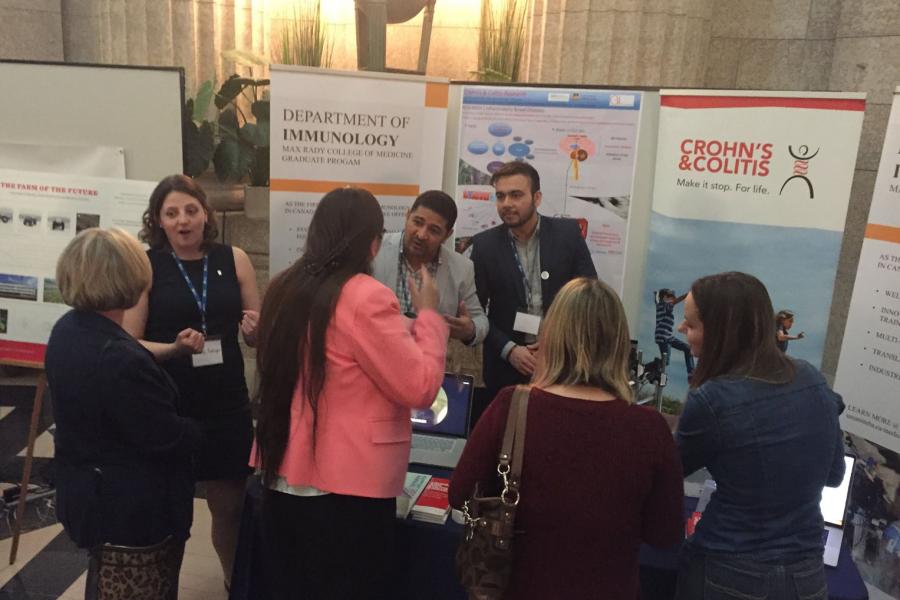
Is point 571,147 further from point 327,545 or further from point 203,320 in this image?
point 327,545

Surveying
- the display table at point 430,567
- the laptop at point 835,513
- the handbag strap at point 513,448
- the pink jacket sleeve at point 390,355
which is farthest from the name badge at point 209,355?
the laptop at point 835,513

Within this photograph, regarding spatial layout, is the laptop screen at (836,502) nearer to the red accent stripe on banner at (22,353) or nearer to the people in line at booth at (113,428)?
the people in line at booth at (113,428)

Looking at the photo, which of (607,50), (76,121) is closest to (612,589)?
(76,121)

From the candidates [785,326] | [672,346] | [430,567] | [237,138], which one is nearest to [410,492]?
[430,567]

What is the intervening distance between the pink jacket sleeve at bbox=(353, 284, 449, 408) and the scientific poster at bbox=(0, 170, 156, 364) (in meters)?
1.92

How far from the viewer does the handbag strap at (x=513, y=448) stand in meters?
1.42

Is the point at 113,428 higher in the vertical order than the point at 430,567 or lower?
higher

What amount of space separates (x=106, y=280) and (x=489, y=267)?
5.25 feet

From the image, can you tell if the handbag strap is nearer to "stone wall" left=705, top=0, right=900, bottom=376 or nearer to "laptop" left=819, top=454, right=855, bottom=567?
"laptop" left=819, top=454, right=855, bottom=567

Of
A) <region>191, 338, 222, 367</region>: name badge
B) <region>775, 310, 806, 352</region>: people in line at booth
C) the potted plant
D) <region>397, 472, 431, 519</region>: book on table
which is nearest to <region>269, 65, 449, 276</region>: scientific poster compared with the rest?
the potted plant

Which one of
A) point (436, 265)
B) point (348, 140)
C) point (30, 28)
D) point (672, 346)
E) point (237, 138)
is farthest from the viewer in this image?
point (30, 28)

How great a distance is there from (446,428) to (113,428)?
3.53 feet

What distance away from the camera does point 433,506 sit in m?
2.02

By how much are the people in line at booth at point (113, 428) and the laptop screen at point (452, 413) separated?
803mm
